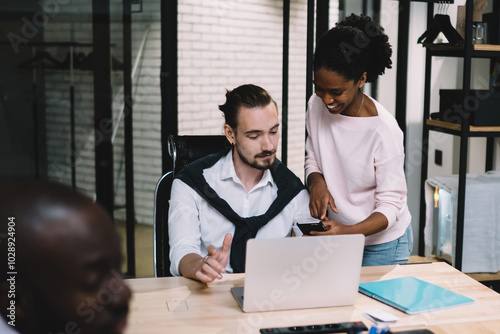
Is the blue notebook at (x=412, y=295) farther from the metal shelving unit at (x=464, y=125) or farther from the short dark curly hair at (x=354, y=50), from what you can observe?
the metal shelving unit at (x=464, y=125)

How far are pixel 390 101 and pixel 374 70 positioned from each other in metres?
2.08

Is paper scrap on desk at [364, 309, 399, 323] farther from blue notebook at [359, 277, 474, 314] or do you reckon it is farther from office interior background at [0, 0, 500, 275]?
office interior background at [0, 0, 500, 275]

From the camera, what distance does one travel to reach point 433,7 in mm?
3900

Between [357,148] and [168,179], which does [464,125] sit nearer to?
[357,148]

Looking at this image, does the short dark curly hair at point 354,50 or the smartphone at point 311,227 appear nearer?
the smartphone at point 311,227

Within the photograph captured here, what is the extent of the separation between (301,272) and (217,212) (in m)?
0.64

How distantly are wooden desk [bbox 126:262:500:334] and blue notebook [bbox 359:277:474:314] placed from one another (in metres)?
0.02

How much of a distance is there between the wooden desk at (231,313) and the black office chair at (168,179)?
1.10ft

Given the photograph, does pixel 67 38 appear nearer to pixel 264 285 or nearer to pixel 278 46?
pixel 278 46

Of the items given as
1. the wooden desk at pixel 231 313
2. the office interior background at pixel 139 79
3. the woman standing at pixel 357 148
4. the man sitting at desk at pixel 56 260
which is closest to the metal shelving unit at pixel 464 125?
the office interior background at pixel 139 79

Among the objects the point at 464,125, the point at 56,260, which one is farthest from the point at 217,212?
the point at 464,125

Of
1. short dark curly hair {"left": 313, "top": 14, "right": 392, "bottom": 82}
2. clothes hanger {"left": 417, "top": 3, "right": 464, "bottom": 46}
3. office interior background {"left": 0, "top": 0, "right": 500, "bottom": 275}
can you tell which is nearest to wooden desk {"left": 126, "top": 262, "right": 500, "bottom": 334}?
short dark curly hair {"left": 313, "top": 14, "right": 392, "bottom": 82}

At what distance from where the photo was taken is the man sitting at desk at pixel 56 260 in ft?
1.82

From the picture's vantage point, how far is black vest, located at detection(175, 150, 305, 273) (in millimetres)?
1939
